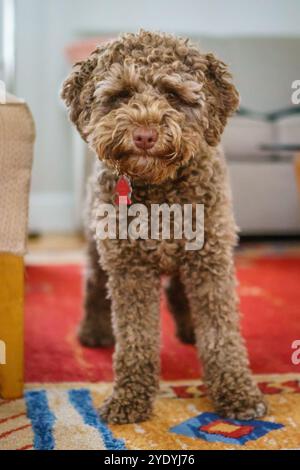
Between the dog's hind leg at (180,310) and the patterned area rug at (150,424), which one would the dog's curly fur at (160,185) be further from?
the dog's hind leg at (180,310)

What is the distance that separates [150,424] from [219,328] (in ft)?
0.86

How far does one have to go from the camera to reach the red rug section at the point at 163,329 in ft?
5.82

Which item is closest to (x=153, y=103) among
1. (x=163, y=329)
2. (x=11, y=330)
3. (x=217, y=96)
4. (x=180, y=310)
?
(x=217, y=96)

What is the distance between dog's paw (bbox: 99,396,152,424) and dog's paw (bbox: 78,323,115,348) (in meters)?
0.50

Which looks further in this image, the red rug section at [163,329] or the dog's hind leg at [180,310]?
the dog's hind leg at [180,310]

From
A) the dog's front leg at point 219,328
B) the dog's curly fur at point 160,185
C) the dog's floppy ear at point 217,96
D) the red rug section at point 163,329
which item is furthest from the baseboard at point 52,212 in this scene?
the dog's floppy ear at point 217,96

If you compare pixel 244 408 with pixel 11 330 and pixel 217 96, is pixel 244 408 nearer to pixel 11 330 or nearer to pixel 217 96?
pixel 11 330

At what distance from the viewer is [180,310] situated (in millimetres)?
2039

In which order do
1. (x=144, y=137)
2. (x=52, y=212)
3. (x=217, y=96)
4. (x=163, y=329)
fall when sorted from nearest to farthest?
(x=144, y=137), (x=217, y=96), (x=163, y=329), (x=52, y=212)

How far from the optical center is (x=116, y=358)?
154 cm

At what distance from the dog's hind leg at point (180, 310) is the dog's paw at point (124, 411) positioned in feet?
1.79

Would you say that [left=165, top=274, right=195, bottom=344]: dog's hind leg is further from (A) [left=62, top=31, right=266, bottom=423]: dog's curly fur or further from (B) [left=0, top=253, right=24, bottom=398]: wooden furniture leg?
(B) [left=0, top=253, right=24, bottom=398]: wooden furniture leg

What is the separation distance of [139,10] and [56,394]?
3.29 meters
